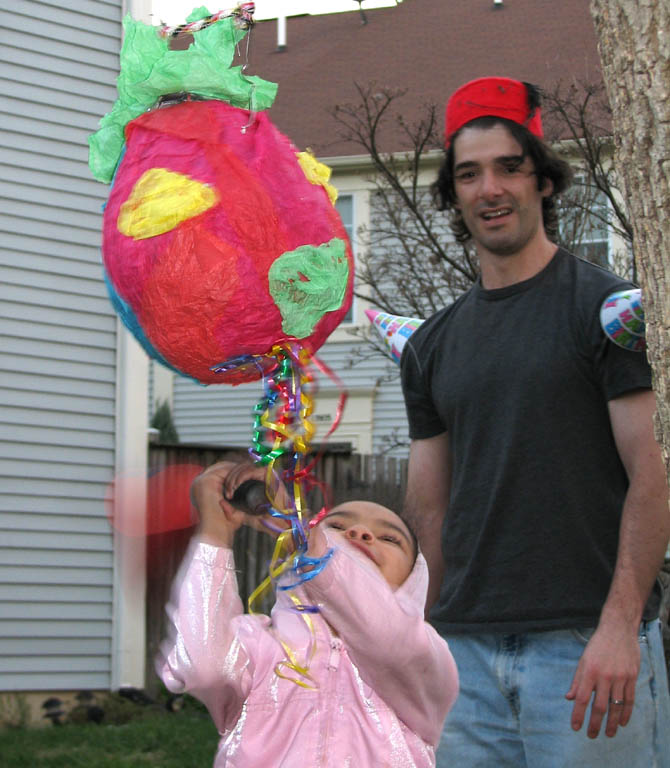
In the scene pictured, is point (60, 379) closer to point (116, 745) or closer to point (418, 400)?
point (116, 745)

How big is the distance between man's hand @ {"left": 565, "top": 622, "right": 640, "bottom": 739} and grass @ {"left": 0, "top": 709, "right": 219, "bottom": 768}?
2.94 metres

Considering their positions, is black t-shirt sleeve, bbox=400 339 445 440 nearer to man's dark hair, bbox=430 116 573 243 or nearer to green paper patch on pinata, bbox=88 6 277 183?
man's dark hair, bbox=430 116 573 243

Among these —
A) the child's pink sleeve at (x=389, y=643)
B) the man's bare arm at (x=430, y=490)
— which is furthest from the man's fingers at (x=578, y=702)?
the man's bare arm at (x=430, y=490)

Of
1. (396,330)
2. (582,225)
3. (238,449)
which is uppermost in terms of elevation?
(582,225)

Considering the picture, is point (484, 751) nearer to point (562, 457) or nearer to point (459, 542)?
point (459, 542)

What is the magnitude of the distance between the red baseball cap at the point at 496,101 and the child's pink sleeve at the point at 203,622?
1.14 meters

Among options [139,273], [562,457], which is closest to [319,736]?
[562,457]

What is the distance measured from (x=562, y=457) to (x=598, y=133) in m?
4.50

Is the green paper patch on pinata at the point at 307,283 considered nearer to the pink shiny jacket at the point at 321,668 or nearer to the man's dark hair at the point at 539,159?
the pink shiny jacket at the point at 321,668

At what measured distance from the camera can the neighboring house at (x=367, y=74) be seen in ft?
31.6

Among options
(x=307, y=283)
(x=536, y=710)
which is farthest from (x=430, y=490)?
(x=307, y=283)

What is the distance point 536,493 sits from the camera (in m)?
2.15

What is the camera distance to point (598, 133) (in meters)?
6.22

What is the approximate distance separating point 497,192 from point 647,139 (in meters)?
1.03
